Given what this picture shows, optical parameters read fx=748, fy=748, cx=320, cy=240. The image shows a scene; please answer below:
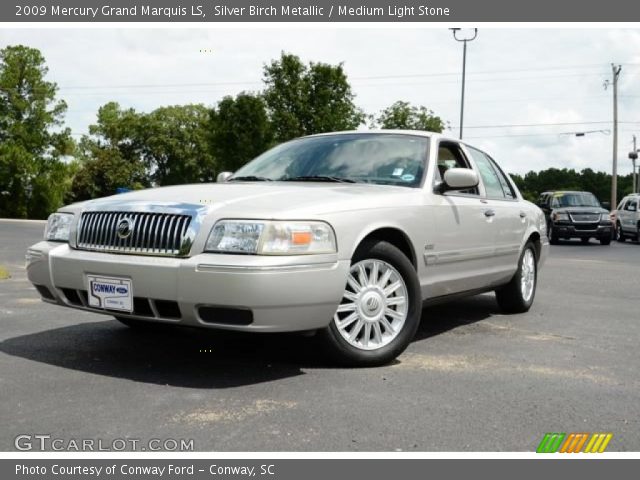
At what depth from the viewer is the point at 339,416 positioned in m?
3.54

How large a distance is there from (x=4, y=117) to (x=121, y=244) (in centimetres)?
5017

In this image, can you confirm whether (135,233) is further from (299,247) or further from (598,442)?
(598,442)

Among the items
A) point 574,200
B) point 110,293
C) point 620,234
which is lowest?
point 620,234

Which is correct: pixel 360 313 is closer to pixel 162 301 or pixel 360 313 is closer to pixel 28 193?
pixel 162 301

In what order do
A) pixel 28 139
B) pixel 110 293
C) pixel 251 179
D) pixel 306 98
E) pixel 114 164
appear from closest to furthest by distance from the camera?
1. pixel 110 293
2. pixel 251 179
3. pixel 306 98
4. pixel 28 139
5. pixel 114 164

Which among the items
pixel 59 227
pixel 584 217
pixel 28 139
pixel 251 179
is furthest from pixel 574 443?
pixel 28 139

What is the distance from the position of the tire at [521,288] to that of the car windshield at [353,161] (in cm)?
193

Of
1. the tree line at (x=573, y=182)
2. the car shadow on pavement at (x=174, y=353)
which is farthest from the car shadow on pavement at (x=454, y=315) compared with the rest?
the tree line at (x=573, y=182)

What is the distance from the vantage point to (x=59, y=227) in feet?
15.9

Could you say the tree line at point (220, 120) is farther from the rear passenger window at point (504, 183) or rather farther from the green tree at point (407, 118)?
the rear passenger window at point (504, 183)

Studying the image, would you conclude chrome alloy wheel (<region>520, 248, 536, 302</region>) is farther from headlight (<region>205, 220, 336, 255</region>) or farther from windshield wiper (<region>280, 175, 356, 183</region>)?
headlight (<region>205, 220, 336, 255</region>)

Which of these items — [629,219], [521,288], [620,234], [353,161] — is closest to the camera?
[353,161]
